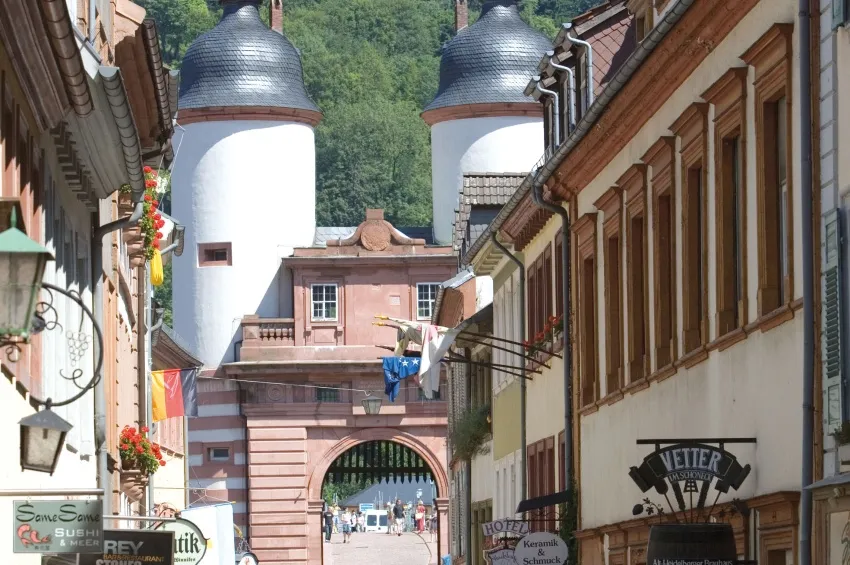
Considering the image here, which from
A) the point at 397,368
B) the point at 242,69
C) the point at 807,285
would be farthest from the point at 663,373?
the point at 242,69

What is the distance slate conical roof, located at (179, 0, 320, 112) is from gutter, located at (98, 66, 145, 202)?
46889mm

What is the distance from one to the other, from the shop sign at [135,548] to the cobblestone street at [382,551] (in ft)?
160

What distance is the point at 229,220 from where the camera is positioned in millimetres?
66938

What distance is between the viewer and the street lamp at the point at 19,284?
8586 mm

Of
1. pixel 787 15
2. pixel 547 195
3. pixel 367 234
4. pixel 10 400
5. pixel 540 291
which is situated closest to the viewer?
pixel 10 400

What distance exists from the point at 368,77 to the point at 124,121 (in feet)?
326

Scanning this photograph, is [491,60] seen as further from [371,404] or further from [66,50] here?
[66,50]

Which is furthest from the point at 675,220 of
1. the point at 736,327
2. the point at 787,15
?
the point at 787,15

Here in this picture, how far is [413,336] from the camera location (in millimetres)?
33500

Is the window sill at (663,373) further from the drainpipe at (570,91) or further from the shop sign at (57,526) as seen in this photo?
the drainpipe at (570,91)

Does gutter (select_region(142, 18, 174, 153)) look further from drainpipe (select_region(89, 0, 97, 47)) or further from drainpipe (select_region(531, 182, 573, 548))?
drainpipe (select_region(531, 182, 573, 548))

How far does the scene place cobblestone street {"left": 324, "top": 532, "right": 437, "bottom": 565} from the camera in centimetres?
6681

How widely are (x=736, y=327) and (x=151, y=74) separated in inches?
353

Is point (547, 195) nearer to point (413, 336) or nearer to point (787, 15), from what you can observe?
point (413, 336)
